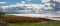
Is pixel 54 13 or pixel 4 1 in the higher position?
pixel 4 1

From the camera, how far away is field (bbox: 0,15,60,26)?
1.14 meters

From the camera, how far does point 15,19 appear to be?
1.15m

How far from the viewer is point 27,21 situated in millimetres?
1150

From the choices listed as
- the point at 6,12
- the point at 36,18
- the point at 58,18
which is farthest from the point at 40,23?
the point at 6,12

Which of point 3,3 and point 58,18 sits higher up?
point 3,3

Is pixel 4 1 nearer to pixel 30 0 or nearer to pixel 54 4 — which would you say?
pixel 30 0

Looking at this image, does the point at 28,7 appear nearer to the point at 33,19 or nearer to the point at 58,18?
the point at 33,19

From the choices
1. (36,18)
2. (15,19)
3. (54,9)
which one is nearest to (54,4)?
(54,9)

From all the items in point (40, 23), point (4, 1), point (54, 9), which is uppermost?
point (4, 1)

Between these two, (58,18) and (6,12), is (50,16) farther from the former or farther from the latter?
(6,12)

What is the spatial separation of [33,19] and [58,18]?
0.71ft

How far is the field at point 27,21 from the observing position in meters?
1.14

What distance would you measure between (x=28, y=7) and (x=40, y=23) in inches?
6.8

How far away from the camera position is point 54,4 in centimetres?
117
